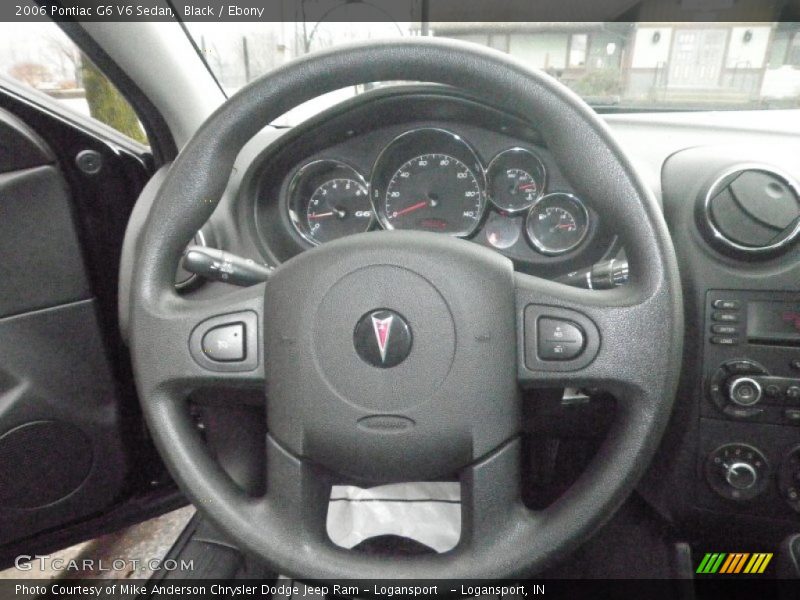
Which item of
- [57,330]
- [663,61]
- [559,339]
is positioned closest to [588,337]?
[559,339]

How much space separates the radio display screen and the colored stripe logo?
46cm

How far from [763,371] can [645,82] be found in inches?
25.7

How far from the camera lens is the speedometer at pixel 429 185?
132cm

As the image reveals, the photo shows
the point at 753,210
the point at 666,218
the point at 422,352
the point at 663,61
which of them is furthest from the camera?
the point at 663,61

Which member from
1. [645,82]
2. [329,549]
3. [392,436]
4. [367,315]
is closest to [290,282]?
[367,315]

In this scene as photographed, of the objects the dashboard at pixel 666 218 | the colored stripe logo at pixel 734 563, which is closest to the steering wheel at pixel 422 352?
the dashboard at pixel 666 218

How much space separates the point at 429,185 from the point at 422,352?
2.18 ft

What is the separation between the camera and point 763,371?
104cm

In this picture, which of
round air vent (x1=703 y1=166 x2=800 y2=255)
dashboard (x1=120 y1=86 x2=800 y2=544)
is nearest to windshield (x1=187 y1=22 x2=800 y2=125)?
dashboard (x1=120 y1=86 x2=800 y2=544)

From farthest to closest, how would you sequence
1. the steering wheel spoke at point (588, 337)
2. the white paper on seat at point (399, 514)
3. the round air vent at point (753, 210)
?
the white paper on seat at point (399, 514)
the round air vent at point (753, 210)
the steering wheel spoke at point (588, 337)

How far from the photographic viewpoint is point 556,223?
1.33 metres

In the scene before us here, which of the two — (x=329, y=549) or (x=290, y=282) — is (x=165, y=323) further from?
(x=329, y=549)

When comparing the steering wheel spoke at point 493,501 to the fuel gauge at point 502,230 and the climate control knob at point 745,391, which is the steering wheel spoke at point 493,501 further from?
the fuel gauge at point 502,230

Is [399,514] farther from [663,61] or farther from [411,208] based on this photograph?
[663,61]
